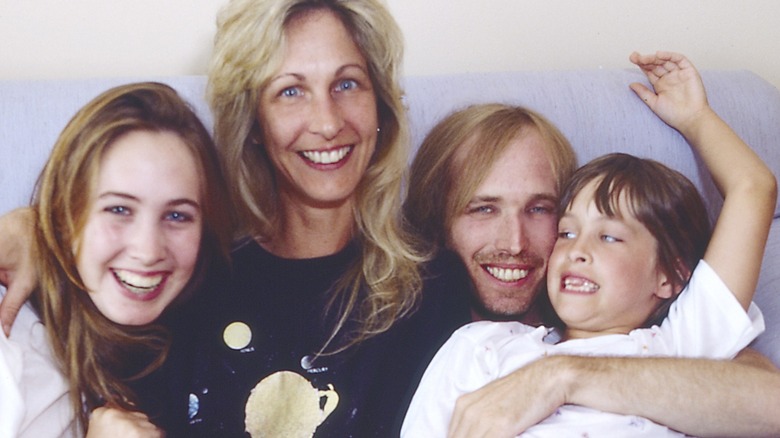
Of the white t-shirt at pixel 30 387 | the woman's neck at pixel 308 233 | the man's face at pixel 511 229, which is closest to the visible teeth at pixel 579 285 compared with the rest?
the man's face at pixel 511 229

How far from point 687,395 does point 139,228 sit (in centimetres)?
80

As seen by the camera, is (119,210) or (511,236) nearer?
(119,210)

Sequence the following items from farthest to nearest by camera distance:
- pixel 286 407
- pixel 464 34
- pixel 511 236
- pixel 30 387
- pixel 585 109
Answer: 1. pixel 464 34
2. pixel 585 109
3. pixel 511 236
4. pixel 286 407
5. pixel 30 387

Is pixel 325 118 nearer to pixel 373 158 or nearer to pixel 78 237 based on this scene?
pixel 373 158

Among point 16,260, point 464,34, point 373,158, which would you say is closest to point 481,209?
point 373,158

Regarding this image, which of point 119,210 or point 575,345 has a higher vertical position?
point 119,210

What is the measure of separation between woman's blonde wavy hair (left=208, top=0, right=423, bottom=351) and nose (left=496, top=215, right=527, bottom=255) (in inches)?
5.4

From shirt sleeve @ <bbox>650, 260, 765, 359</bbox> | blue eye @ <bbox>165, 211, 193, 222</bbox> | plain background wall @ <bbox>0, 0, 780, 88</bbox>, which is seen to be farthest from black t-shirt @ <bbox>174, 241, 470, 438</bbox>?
plain background wall @ <bbox>0, 0, 780, 88</bbox>

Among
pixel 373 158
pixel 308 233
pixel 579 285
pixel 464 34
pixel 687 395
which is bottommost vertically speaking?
pixel 687 395

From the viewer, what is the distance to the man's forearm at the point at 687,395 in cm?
131

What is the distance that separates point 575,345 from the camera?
1.43m

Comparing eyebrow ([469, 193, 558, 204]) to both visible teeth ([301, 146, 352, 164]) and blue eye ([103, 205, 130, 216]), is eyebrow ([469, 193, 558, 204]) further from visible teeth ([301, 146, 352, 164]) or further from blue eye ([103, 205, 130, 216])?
blue eye ([103, 205, 130, 216])

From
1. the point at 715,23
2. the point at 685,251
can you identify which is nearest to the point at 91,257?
the point at 685,251

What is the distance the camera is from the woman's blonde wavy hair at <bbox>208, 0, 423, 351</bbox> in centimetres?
140
